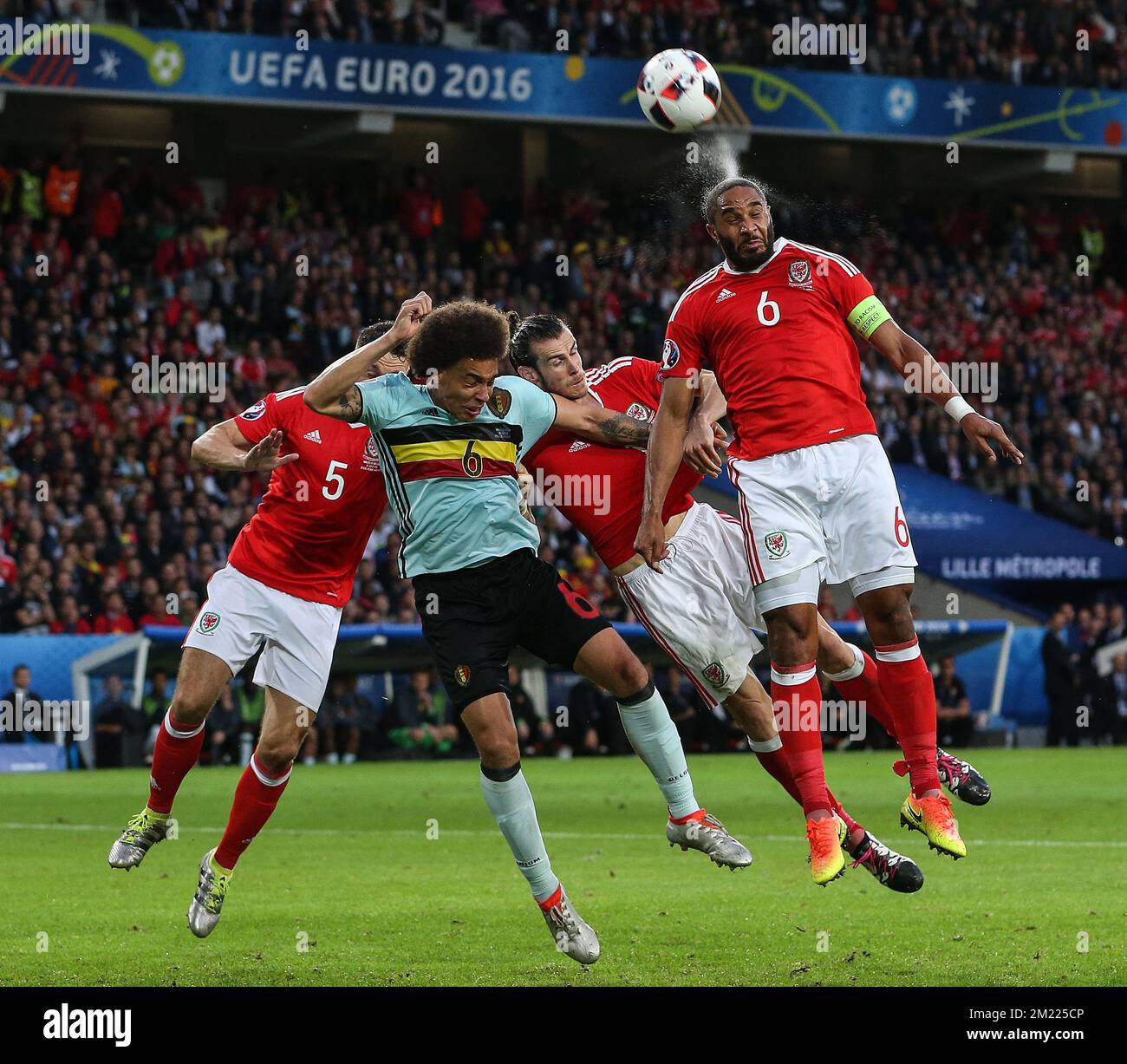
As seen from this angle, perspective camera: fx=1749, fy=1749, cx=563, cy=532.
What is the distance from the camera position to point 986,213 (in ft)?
111

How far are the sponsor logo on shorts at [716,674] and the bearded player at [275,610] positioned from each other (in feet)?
6.13

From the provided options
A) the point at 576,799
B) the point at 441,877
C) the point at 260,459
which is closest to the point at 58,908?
the point at 441,877

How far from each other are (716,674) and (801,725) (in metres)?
0.85

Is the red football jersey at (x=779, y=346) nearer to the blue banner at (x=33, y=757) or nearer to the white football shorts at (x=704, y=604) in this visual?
the white football shorts at (x=704, y=604)

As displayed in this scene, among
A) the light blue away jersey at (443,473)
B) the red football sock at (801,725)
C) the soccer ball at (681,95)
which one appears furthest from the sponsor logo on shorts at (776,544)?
the soccer ball at (681,95)

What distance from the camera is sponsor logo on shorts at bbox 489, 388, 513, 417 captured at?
7723mm

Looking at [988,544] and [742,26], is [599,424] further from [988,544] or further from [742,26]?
[742,26]

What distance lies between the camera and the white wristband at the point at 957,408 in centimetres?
751

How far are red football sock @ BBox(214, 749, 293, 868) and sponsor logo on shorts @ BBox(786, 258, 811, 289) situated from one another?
3479 mm

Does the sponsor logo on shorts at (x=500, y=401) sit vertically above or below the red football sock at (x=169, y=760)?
above

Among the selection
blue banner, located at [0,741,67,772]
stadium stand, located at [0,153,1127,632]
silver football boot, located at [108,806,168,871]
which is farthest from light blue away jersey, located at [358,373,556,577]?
blue banner, located at [0,741,67,772]

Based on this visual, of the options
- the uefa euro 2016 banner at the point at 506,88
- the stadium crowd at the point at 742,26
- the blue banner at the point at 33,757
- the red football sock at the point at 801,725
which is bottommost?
the blue banner at the point at 33,757

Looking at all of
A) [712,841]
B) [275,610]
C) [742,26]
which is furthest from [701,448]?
[742,26]
